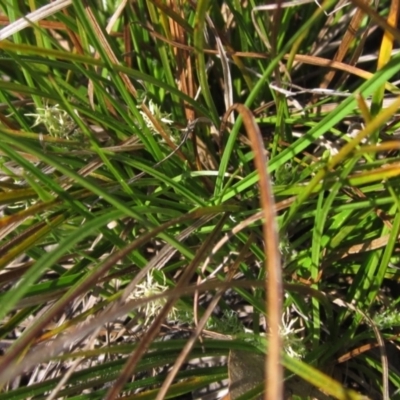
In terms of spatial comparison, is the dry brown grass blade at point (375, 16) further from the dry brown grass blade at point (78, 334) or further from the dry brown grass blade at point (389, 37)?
the dry brown grass blade at point (78, 334)

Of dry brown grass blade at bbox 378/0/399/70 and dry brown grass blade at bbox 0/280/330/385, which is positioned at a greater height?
dry brown grass blade at bbox 378/0/399/70

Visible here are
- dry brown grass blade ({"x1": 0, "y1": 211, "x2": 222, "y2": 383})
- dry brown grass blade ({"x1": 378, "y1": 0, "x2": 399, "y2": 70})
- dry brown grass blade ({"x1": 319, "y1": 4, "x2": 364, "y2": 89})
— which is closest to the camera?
dry brown grass blade ({"x1": 0, "y1": 211, "x2": 222, "y2": 383})

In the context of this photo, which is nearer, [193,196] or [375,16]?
[375,16]

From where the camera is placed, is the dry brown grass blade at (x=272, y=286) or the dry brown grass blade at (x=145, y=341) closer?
the dry brown grass blade at (x=272, y=286)


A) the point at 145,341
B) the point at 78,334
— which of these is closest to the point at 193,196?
the point at 145,341

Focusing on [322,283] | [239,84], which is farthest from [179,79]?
[322,283]

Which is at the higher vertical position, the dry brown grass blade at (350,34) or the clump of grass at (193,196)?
the dry brown grass blade at (350,34)

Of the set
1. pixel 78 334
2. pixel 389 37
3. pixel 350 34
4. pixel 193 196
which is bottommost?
pixel 78 334

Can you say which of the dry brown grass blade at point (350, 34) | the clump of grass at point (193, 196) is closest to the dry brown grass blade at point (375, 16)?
the clump of grass at point (193, 196)

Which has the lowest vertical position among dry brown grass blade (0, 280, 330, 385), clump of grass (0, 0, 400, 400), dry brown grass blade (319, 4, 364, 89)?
dry brown grass blade (0, 280, 330, 385)

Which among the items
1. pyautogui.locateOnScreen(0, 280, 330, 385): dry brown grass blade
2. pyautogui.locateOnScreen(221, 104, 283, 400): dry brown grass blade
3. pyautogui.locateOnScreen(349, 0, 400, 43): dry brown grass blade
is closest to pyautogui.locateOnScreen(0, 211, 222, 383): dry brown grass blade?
pyautogui.locateOnScreen(0, 280, 330, 385): dry brown grass blade

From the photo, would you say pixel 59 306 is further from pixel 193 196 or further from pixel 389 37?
pixel 389 37

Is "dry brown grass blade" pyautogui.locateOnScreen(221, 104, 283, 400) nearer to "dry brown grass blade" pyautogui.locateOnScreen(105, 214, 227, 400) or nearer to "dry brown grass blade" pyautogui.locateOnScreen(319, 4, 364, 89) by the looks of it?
"dry brown grass blade" pyautogui.locateOnScreen(105, 214, 227, 400)

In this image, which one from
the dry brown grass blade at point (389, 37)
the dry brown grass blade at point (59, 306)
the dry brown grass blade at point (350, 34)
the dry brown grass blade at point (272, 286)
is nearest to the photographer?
the dry brown grass blade at point (272, 286)
